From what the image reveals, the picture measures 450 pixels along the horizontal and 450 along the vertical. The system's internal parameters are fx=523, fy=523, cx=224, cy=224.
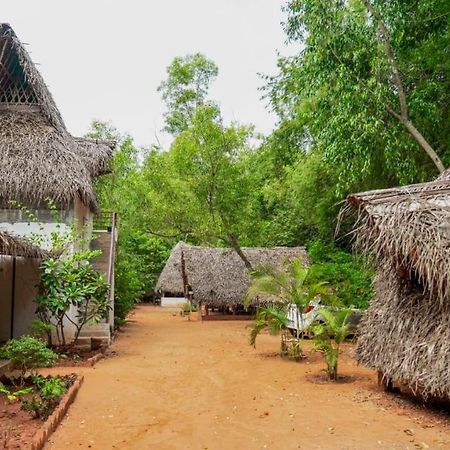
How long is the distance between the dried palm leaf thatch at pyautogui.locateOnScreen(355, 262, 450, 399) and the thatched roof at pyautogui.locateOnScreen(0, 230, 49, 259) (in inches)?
201

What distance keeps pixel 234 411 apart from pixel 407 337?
2.19 m

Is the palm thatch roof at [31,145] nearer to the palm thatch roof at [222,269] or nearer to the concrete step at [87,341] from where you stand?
the concrete step at [87,341]

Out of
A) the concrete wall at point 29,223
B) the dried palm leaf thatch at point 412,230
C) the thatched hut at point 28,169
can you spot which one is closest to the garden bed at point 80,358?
the thatched hut at point 28,169

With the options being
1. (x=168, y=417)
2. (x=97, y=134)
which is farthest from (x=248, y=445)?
(x=97, y=134)

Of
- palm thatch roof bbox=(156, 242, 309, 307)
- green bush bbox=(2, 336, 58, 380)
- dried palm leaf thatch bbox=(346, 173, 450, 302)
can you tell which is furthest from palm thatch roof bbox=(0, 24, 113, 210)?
palm thatch roof bbox=(156, 242, 309, 307)

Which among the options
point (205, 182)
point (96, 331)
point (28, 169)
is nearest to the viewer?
point (28, 169)

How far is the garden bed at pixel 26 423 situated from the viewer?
4676mm

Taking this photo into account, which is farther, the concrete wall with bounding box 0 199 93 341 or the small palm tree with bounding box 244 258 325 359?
the concrete wall with bounding box 0 199 93 341

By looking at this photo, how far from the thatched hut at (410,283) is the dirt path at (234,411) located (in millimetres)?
548

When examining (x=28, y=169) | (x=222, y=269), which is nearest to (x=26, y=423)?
(x=28, y=169)

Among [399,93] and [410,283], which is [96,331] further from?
[399,93]

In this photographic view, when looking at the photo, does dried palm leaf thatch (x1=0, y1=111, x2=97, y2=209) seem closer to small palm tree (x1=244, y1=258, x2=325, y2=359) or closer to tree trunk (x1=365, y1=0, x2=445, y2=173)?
small palm tree (x1=244, y1=258, x2=325, y2=359)

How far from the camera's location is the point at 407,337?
6.12 meters

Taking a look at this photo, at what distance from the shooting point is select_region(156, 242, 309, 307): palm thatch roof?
21281 mm
